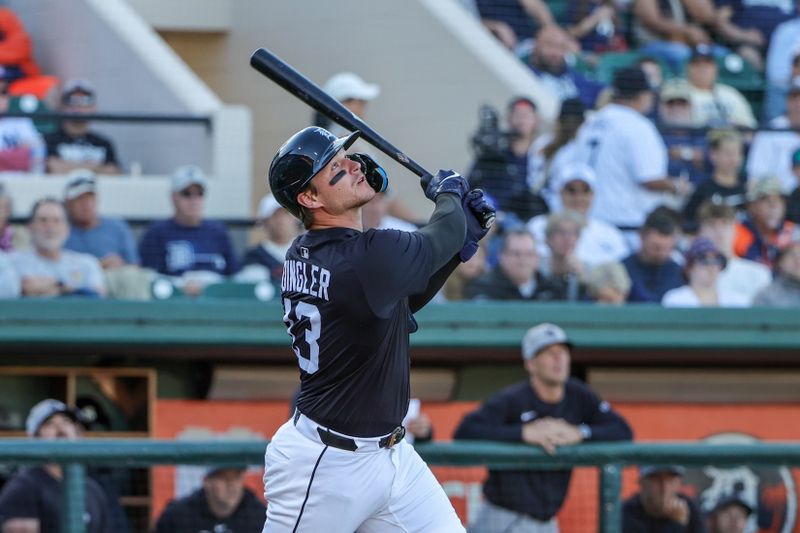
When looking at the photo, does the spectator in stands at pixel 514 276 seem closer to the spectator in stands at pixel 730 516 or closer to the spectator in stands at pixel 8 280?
the spectator in stands at pixel 730 516

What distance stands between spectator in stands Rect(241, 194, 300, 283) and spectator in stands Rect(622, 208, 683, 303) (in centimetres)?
166

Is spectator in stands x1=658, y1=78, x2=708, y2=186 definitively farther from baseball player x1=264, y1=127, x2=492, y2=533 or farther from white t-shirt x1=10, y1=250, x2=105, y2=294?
baseball player x1=264, y1=127, x2=492, y2=533

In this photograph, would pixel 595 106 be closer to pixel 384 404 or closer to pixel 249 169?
pixel 249 169

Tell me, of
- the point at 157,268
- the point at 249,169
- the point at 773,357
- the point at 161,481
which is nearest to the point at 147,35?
the point at 249,169

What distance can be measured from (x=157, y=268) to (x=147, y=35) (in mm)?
1876

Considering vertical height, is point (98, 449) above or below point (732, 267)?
below

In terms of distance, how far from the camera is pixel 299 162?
427cm

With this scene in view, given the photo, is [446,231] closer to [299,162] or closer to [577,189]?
[299,162]

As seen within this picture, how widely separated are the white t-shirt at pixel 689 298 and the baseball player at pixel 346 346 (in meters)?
3.30

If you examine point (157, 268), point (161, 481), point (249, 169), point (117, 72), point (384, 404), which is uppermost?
point (117, 72)

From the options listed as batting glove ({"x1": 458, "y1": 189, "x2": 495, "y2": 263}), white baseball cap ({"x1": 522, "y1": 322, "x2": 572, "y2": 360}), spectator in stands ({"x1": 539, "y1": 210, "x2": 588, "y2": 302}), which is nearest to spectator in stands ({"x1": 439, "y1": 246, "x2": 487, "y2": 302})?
spectator in stands ({"x1": 539, "y1": 210, "x2": 588, "y2": 302})

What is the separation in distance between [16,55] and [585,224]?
3.47 meters

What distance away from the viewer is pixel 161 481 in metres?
6.27

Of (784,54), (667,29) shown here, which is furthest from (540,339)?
(784,54)
